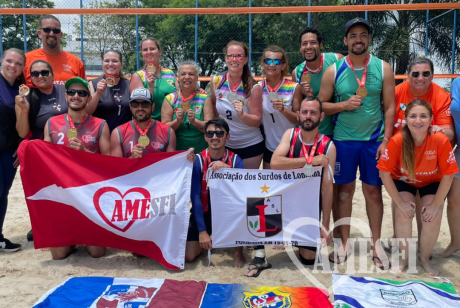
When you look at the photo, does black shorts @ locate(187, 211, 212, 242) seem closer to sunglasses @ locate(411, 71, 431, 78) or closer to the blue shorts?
the blue shorts

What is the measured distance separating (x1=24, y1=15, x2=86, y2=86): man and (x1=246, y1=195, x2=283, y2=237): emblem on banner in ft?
10.5

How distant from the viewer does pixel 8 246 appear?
16.9 feet

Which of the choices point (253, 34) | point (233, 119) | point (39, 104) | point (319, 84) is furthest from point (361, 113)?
point (253, 34)

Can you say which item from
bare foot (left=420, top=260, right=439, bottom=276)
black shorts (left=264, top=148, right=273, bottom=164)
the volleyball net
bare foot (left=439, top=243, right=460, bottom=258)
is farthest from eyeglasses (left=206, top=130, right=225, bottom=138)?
the volleyball net

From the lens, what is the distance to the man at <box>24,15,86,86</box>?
571 centimetres

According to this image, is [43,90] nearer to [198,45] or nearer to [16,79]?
[16,79]

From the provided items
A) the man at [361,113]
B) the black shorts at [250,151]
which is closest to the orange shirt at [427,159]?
the man at [361,113]

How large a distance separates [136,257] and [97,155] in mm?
1310

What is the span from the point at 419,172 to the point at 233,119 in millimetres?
2205

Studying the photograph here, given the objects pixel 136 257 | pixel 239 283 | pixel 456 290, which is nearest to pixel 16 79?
pixel 136 257

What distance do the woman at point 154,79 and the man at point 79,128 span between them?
753 millimetres

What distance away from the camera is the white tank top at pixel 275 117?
4.99 m

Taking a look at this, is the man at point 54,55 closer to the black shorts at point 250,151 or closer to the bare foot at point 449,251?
the black shorts at point 250,151

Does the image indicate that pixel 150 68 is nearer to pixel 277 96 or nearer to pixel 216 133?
pixel 216 133
